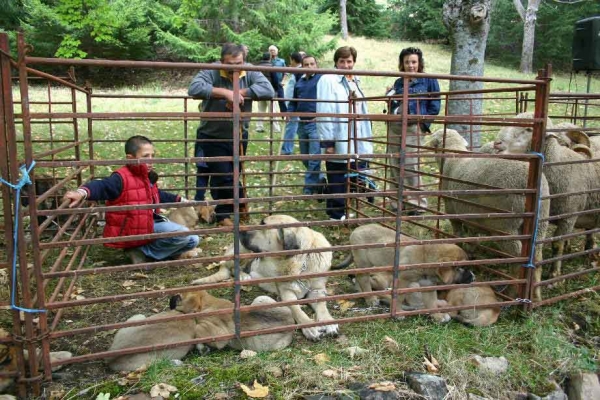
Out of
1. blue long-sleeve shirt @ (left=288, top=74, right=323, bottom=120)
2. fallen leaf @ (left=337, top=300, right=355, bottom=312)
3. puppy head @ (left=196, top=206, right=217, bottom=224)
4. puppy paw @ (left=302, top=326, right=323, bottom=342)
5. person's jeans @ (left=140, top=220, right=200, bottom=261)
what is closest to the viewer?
puppy paw @ (left=302, top=326, right=323, bottom=342)

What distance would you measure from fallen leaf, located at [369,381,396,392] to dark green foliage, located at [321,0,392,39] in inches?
1529

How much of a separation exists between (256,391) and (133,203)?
2685 millimetres

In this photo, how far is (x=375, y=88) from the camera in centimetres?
2169

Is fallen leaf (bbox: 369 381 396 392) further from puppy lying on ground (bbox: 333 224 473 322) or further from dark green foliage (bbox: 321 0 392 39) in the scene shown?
dark green foliage (bbox: 321 0 392 39)

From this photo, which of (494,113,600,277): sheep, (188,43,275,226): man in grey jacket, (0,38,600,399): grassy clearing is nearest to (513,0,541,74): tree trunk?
Result: (494,113,600,277): sheep

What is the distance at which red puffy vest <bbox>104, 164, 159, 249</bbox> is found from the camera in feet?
16.4

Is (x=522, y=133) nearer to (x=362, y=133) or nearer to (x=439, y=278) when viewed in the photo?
(x=439, y=278)

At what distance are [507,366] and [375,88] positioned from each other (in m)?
19.2

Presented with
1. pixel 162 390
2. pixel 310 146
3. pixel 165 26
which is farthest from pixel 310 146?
pixel 165 26

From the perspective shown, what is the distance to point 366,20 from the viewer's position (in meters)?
40.7

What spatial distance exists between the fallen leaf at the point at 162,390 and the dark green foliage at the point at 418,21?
38544mm

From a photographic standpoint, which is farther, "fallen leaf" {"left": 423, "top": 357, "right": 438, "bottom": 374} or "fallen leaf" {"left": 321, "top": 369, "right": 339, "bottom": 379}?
"fallen leaf" {"left": 423, "top": 357, "right": 438, "bottom": 374}

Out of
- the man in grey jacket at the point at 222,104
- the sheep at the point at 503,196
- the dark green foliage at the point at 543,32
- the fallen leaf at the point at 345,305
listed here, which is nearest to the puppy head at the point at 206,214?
the man in grey jacket at the point at 222,104

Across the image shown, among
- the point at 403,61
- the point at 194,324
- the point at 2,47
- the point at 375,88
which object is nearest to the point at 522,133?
the point at 403,61
